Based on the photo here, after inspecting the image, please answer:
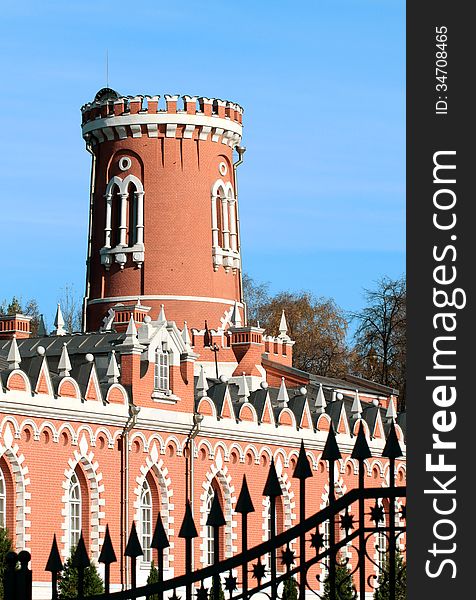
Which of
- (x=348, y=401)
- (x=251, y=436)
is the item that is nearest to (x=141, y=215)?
(x=348, y=401)

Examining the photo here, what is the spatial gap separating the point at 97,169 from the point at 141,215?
2633 millimetres

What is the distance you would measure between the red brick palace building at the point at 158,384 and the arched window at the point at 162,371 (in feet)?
0.13

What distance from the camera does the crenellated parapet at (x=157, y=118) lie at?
50.0 m

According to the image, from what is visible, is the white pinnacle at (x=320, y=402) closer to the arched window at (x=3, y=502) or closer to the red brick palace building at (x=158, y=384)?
the red brick palace building at (x=158, y=384)

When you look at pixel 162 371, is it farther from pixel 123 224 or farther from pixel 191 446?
pixel 123 224

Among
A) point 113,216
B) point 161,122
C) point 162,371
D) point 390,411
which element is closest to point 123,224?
point 113,216

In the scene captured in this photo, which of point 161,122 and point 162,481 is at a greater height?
point 161,122

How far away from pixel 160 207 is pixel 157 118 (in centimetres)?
305

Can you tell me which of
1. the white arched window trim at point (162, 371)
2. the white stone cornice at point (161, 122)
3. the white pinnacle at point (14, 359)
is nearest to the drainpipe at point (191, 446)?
the white arched window trim at point (162, 371)

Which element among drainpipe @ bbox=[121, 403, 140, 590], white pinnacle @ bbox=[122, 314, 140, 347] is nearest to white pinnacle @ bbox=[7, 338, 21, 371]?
drainpipe @ bbox=[121, 403, 140, 590]

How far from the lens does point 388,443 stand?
22.1 ft

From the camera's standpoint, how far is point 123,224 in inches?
1983

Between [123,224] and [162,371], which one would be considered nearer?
[162,371]

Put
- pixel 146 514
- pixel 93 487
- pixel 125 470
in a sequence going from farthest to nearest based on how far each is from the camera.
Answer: pixel 146 514, pixel 125 470, pixel 93 487
